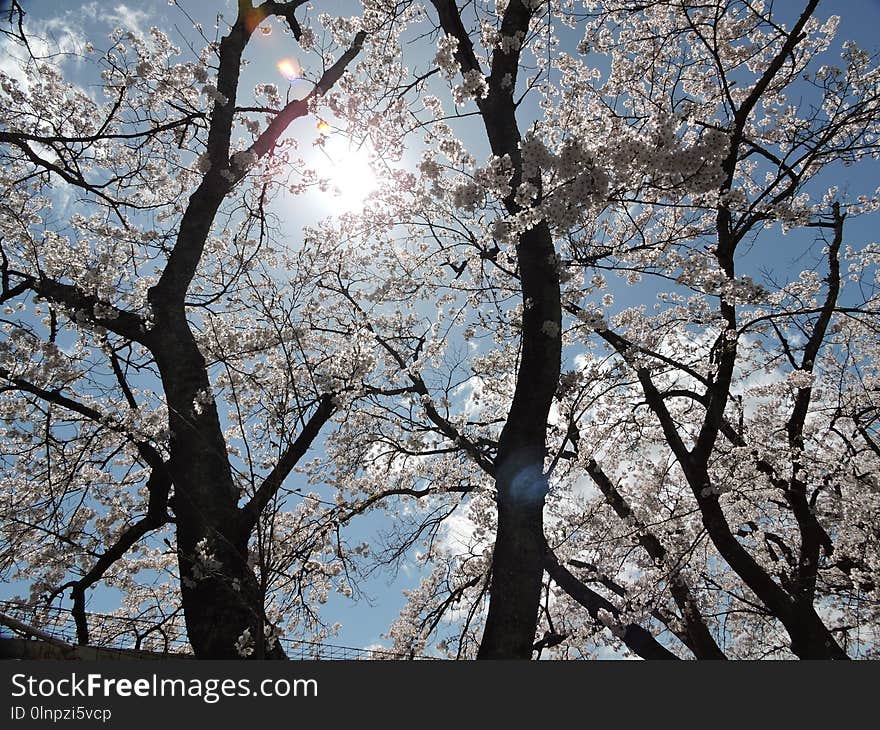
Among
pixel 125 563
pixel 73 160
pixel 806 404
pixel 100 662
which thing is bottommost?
pixel 100 662

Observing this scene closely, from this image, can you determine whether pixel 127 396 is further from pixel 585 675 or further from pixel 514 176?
pixel 585 675

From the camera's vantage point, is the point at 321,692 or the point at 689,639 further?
the point at 689,639

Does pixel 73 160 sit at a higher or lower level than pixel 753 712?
higher

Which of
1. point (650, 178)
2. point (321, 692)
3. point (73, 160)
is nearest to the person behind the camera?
point (321, 692)

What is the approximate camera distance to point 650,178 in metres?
3.91

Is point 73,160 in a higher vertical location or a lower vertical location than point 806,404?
higher

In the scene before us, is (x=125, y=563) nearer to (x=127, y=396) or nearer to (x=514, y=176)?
(x=127, y=396)

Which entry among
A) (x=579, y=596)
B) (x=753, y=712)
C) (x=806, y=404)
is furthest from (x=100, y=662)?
(x=806, y=404)

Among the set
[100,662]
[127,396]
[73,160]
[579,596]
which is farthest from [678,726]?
[73,160]

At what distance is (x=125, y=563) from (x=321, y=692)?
7.88m

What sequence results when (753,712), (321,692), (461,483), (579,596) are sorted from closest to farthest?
(321,692)
(753,712)
(579,596)
(461,483)

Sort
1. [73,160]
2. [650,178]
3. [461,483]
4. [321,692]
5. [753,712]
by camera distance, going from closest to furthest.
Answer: [321,692] → [753,712] → [650,178] → [73,160] → [461,483]

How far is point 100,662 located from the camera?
297 centimetres

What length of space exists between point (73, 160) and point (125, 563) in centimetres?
659
